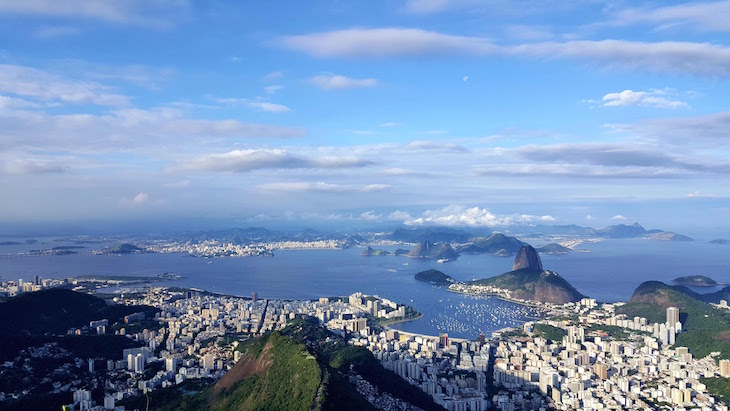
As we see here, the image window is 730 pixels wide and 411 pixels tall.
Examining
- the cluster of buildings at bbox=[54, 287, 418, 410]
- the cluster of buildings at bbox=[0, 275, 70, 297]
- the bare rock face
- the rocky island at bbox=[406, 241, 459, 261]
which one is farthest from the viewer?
the rocky island at bbox=[406, 241, 459, 261]

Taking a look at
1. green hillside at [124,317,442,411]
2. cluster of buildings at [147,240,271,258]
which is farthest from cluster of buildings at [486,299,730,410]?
cluster of buildings at [147,240,271,258]

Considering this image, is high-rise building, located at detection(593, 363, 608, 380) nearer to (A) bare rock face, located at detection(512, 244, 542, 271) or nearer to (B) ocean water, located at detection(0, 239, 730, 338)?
(B) ocean water, located at detection(0, 239, 730, 338)

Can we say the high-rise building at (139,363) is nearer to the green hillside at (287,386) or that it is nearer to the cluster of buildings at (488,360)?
the cluster of buildings at (488,360)

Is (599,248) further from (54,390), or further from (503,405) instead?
(54,390)

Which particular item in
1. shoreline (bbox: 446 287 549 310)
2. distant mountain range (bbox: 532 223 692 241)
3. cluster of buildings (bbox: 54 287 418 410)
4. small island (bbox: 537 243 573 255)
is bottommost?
shoreline (bbox: 446 287 549 310)

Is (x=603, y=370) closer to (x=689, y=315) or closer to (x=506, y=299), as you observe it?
(x=689, y=315)

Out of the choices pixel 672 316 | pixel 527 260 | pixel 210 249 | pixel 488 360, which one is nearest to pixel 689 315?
pixel 672 316
